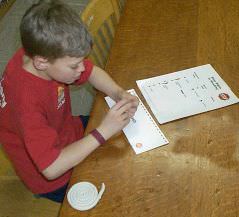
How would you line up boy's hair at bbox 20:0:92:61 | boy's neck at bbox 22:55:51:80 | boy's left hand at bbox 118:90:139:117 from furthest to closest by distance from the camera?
1. boy's left hand at bbox 118:90:139:117
2. boy's neck at bbox 22:55:51:80
3. boy's hair at bbox 20:0:92:61

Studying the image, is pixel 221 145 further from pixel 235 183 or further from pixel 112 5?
pixel 112 5

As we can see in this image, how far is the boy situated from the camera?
0.87m

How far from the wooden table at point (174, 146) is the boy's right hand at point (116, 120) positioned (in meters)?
0.04

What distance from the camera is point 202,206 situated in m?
0.88

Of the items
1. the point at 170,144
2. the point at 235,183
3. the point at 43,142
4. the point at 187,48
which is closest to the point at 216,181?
the point at 235,183

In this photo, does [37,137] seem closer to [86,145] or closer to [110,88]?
[86,145]

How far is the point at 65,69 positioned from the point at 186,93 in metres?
0.44

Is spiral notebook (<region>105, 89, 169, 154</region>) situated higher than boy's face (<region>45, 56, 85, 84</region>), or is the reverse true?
boy's face (<region>45, 56, 85, 84</region>)

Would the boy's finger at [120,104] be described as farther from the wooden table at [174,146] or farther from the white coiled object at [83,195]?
the white coiled object at [83,195]

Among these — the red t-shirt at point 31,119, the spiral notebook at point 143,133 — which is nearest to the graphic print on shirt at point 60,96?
the red t-shirt at point 31,119

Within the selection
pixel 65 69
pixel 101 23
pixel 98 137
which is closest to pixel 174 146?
pixel 98 137

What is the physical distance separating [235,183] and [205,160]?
0.10 meters

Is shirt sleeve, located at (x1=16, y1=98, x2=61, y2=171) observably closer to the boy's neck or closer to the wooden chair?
the boy's neck

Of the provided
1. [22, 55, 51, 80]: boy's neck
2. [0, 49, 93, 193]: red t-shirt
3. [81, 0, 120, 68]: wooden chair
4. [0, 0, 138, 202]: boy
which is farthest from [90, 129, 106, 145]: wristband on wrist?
[81, 0, 120, 68]: wooden chair
